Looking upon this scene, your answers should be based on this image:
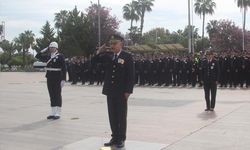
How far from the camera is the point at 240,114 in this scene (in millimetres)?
12008

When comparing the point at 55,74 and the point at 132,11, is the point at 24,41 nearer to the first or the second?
the point at 132,11

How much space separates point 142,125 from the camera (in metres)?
10.4

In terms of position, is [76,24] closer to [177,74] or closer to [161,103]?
[177,74]

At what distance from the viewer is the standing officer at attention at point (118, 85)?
796cm

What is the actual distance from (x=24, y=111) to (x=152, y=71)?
11931mm

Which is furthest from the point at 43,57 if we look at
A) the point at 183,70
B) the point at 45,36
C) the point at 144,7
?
the point at 144,7

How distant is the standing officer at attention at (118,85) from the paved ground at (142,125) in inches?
13.8

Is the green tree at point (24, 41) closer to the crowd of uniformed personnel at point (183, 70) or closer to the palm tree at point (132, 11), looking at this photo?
the palm tree at point (132, 11)

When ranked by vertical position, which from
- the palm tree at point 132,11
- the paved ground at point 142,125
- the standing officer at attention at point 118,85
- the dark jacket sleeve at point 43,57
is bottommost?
the paved ground at point 142,125

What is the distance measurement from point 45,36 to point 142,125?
54445 mm

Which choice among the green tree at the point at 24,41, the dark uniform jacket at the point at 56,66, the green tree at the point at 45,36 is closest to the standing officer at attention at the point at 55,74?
the dark uniform jacket at the point at 56,66

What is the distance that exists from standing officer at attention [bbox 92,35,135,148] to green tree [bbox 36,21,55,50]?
53.8 meters

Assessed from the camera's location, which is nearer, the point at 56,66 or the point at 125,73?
the point at 125,73

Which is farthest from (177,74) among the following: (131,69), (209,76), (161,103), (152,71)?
(131,69)
